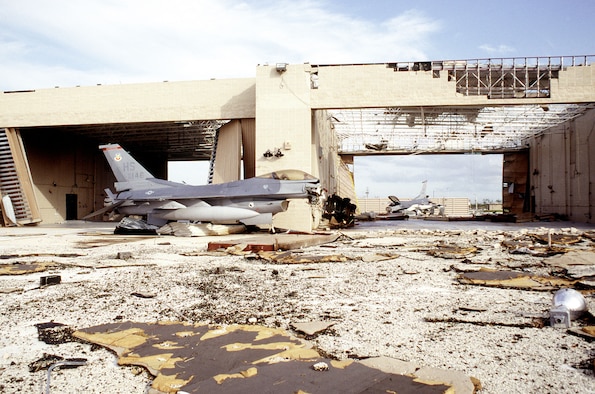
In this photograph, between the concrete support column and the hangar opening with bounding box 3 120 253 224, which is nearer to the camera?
the concrete support column

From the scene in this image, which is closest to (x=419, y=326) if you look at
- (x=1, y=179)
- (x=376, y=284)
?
(x=376, y=284)

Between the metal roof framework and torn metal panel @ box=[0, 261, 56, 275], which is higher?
the metal roof framework

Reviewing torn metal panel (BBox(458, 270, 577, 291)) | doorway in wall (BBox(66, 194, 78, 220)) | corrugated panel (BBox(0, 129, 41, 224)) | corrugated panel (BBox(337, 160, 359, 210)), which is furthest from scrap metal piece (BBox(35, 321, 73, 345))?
corrugated panel (BBox(337, 160, 359, 210))

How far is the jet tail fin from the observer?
692 inches

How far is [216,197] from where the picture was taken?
15.5m

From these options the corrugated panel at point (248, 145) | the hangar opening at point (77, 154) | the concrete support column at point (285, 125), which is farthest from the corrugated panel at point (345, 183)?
the concrete support column at point (285, 125)

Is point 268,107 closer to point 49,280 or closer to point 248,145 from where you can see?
point 248,145

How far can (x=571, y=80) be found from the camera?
17047 mm

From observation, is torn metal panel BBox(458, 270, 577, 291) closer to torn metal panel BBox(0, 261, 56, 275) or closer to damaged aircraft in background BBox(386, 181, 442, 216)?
torn metal panel BBox(0, 261, 56, 275)

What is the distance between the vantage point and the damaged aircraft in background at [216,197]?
14875 mm

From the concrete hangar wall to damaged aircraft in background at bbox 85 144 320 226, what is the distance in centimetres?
294

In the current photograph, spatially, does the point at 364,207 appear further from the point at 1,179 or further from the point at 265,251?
the point at 265,251

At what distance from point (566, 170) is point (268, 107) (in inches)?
811

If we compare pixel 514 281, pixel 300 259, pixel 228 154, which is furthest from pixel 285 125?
pixel 514 281
